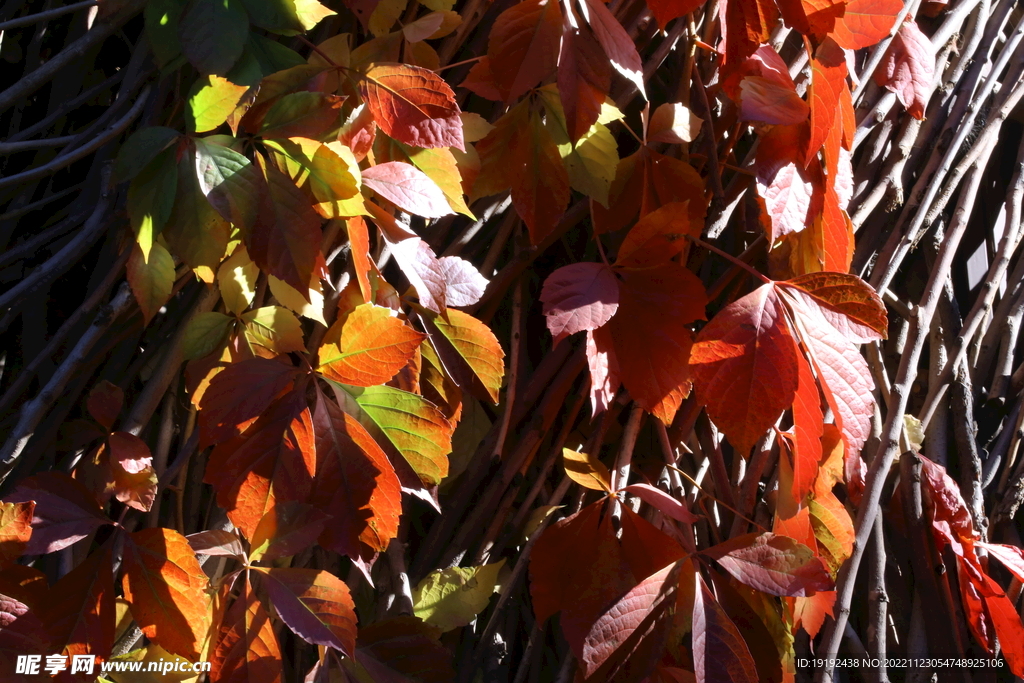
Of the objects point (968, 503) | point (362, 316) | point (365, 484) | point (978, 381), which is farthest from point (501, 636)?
point (978, 381)

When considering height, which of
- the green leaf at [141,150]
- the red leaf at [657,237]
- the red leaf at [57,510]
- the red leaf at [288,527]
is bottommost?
the red leaf at [57,510]

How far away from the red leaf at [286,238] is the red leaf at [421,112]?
0.11 m

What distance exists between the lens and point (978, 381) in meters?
1.04

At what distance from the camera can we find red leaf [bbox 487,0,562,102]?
66 cm

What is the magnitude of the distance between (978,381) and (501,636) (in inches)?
30.9

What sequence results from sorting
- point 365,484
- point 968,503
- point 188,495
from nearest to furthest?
point 365,484, point 188,495, point 968,503

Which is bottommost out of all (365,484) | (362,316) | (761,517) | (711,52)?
(761,517)

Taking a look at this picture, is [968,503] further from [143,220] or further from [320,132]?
[143,220]

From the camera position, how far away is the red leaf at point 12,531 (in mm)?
618

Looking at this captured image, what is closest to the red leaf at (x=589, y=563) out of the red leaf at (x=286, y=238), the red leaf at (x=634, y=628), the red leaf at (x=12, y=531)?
the red leaf at (x=634, y=628)

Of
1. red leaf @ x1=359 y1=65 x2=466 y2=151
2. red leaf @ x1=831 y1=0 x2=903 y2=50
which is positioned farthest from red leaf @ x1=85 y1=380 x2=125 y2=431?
red leaf @ x1=831 y1=0 x2=903 y2=50

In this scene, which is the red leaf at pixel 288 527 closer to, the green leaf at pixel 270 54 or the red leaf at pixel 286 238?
the red leaf at pixel 286 238

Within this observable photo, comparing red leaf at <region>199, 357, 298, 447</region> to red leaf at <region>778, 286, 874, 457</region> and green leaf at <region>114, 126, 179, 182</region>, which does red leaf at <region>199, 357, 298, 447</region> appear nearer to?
green leaf at <region>114, 126, 179, 182</region>

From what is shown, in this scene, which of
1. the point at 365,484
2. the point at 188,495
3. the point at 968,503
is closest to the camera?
the point at 365,484
